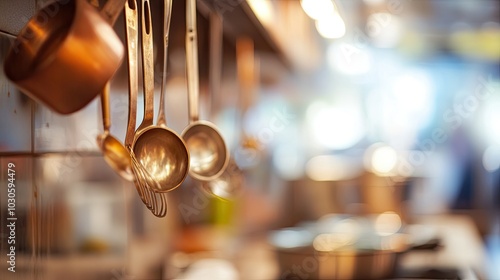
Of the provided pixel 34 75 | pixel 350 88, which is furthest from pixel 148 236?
pixel 350 88

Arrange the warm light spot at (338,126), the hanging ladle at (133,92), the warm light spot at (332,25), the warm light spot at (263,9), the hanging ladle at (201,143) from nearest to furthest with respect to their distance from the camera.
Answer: the hanging ladle at (133,92) < the hanging ladle at (201,143) < the warm light spot at (263,9) < the warm light spot at (332,25) < the warm light spot at (338,126)

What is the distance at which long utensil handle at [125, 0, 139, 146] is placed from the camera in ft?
2.48

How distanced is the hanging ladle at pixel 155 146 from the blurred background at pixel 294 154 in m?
0.16

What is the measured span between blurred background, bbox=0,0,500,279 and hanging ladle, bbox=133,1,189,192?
6.1 inches

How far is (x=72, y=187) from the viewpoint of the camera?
1.19 m

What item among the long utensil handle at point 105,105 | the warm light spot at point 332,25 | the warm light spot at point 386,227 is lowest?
the warm light spot at point 386,227

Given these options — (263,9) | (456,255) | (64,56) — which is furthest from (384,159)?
(64,56)

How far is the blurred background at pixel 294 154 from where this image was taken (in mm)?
1053

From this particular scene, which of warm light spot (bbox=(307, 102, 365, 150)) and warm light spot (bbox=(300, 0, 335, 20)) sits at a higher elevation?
warm light spot (bbox=(307, 102, 365, 150))

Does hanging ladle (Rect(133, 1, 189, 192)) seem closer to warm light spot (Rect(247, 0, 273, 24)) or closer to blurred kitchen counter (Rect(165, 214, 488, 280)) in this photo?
warm light spot (Rect(247, 0, 273, 24))

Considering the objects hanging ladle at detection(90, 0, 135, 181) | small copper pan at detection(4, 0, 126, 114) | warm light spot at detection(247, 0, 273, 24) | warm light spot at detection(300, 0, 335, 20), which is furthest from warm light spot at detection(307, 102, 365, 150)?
small copper pan at detection(4, 0, 126, 114)

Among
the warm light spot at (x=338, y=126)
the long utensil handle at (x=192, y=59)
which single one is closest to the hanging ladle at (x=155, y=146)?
the long utensil handle at (x=192, y=59)

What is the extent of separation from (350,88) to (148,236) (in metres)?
5.47

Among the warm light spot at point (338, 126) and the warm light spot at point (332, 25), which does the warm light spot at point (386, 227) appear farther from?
the warm light spot at point (338, 126)
